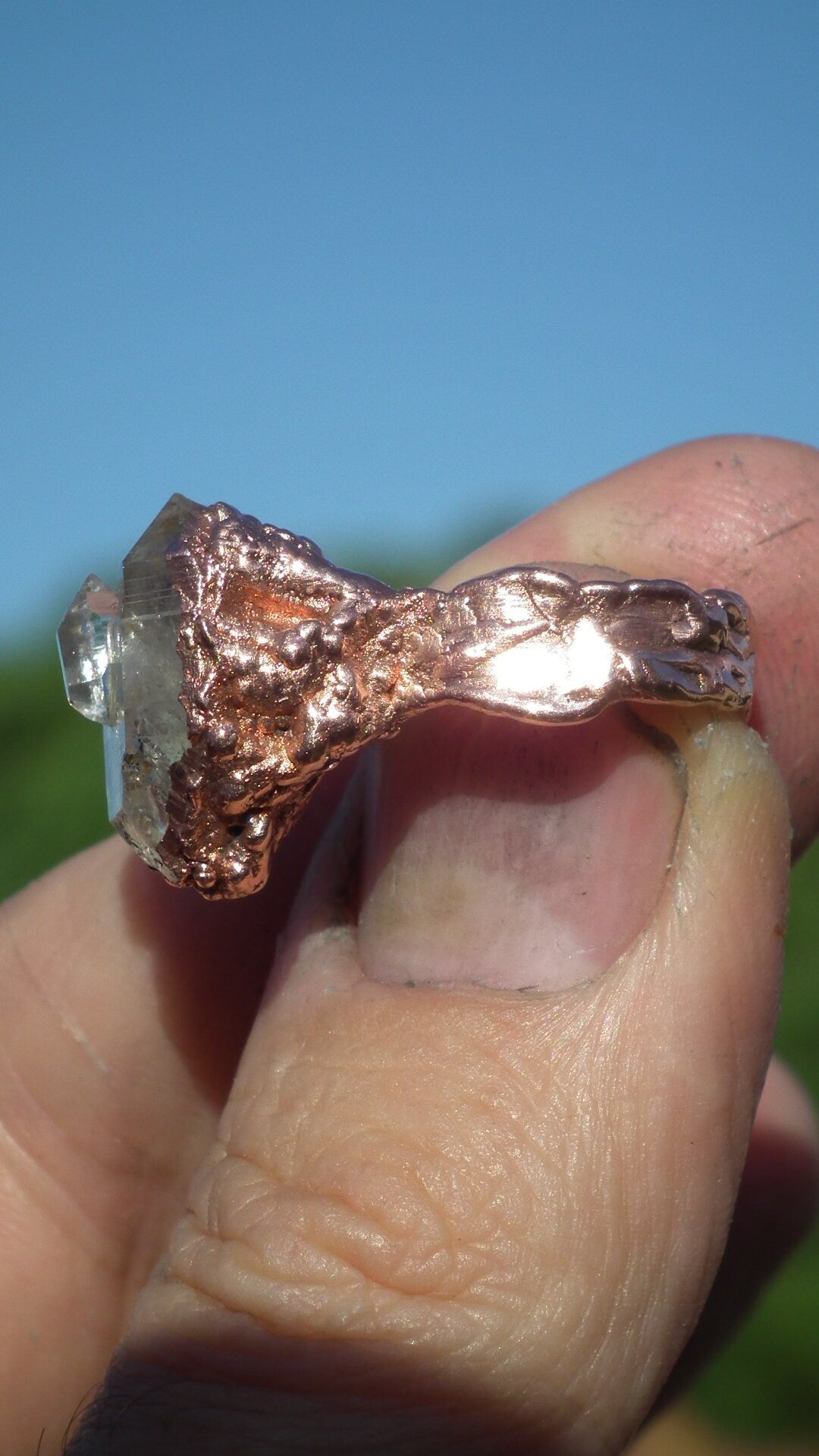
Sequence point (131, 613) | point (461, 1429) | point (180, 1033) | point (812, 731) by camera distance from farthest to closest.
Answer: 1. point (180, 1033)
2. point (812, 731)
3. point (131, 613)
4. point (461, 1429)

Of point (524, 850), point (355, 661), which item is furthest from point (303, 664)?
point (524, 850)

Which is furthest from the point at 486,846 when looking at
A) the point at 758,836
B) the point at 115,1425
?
the point at 115,1425

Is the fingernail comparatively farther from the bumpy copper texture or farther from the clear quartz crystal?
the clear quartz crystal

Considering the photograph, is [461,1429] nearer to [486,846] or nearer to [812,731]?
[486,846]

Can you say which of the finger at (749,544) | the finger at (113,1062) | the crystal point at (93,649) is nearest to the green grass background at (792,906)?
the finger at (113,1062)

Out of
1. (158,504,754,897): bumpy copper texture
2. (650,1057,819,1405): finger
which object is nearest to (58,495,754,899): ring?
(158,504,754,897): bumpy copper texture

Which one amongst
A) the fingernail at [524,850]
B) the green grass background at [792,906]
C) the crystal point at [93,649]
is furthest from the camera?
the green grass background at [792,906]

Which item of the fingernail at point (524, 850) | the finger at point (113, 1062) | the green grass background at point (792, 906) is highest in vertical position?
the fingernail at point (524, 850)

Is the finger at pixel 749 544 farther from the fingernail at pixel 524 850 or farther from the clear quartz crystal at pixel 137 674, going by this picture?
the clear quartz crystal at pixel 137 674

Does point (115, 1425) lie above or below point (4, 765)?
above
